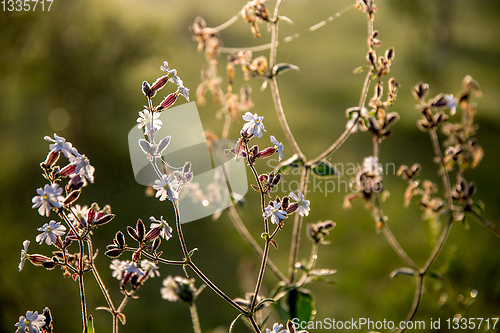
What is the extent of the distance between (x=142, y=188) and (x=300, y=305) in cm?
76

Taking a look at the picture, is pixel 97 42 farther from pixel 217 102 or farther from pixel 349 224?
pixel 349 224

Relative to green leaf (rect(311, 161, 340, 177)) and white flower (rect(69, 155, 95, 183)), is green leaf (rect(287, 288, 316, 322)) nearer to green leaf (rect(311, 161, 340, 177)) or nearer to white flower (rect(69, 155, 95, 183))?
green leaf (rect(311, 161, 340, 177))

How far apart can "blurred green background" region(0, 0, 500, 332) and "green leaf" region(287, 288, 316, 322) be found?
401mm

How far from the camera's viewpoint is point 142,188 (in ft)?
4.83

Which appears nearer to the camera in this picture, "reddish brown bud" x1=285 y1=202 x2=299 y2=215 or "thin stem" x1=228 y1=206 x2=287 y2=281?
"reddish brown bud" x1=285 y1=202 x2=299 y2=215

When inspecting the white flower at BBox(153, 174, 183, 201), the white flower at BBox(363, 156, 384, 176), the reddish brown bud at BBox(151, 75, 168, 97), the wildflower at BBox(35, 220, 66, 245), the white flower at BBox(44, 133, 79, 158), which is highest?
the reddish brown bud at BBox(151, 75, 168, 97)

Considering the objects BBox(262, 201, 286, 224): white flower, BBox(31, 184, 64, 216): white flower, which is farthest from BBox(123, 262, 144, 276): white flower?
BBox(262, 201, 286, 224): white flower

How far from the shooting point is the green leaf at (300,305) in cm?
105

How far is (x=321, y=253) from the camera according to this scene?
7.04 ft

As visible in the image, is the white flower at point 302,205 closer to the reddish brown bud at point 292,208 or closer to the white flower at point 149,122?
the reddish brown bud at point 292,208

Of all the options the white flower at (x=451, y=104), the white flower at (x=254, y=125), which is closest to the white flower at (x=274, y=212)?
the white flower at (x=254, y=125)

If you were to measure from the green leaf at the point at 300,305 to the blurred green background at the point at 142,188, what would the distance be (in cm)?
40

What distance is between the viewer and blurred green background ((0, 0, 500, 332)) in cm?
162

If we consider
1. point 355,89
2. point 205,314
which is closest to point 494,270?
point 205,314
